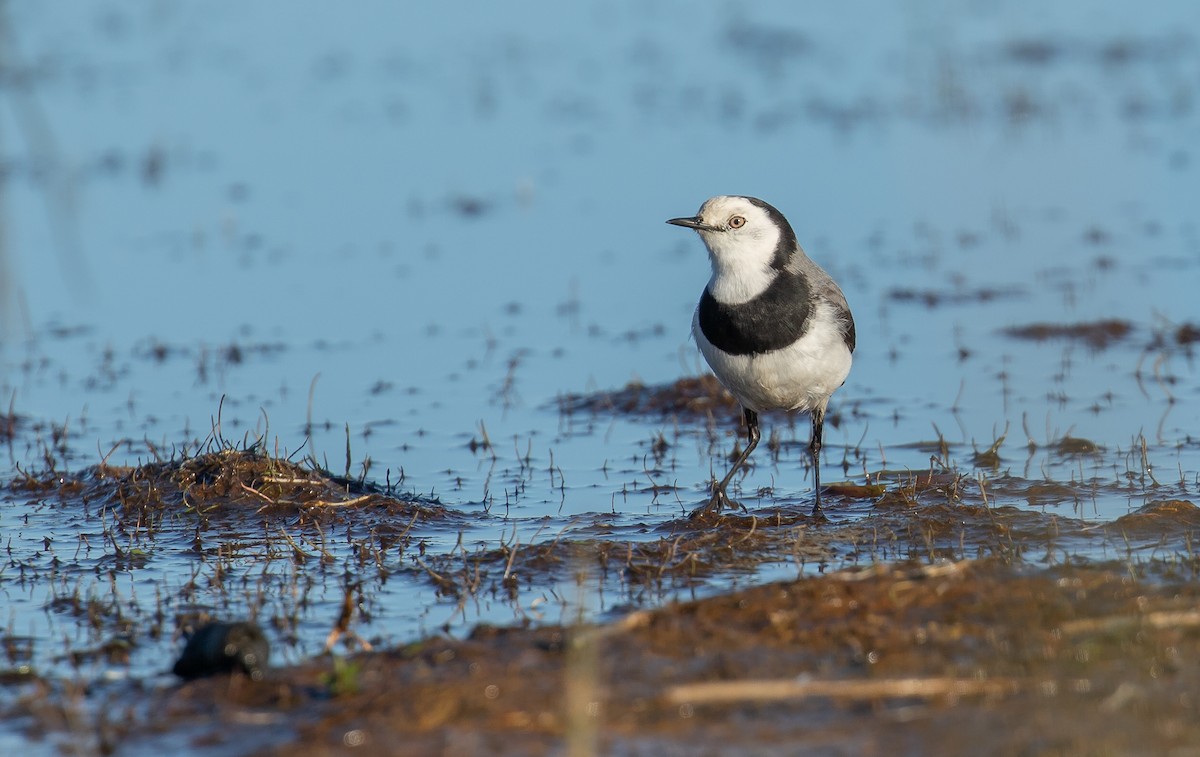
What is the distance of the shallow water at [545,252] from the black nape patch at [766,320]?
881 millimetres

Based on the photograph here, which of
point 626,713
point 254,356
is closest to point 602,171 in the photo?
point 254,356

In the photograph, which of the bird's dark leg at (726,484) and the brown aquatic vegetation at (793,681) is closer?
the brown aquatic vegetation at (793,681)

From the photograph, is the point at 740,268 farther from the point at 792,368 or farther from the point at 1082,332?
the point at 1082,332

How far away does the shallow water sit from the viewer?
789cm

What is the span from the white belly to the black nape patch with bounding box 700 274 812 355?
4 centimetres

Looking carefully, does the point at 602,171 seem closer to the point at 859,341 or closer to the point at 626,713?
the point at 859,341

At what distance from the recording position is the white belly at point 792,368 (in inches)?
281

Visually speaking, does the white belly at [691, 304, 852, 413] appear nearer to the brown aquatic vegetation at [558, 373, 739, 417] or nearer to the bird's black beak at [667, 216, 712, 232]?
the bird's black beak at [667, 216, 712, 232]

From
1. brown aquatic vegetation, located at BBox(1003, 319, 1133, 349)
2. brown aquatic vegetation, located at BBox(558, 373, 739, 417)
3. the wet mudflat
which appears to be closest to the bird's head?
the wet mudflat

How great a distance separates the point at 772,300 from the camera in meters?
7.15

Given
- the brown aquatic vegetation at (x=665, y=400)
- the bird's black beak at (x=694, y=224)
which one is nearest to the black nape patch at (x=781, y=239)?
the bird's black beak at (x=694, y=224)

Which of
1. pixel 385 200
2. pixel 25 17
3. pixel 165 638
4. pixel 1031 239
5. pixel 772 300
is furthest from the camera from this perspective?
pixel 25 17

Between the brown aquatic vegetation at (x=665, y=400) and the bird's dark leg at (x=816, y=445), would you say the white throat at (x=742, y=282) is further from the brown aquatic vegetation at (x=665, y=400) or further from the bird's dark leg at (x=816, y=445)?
the brown aquatic vegetation at (x=665, y=400)

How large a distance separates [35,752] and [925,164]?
39.2 feet
